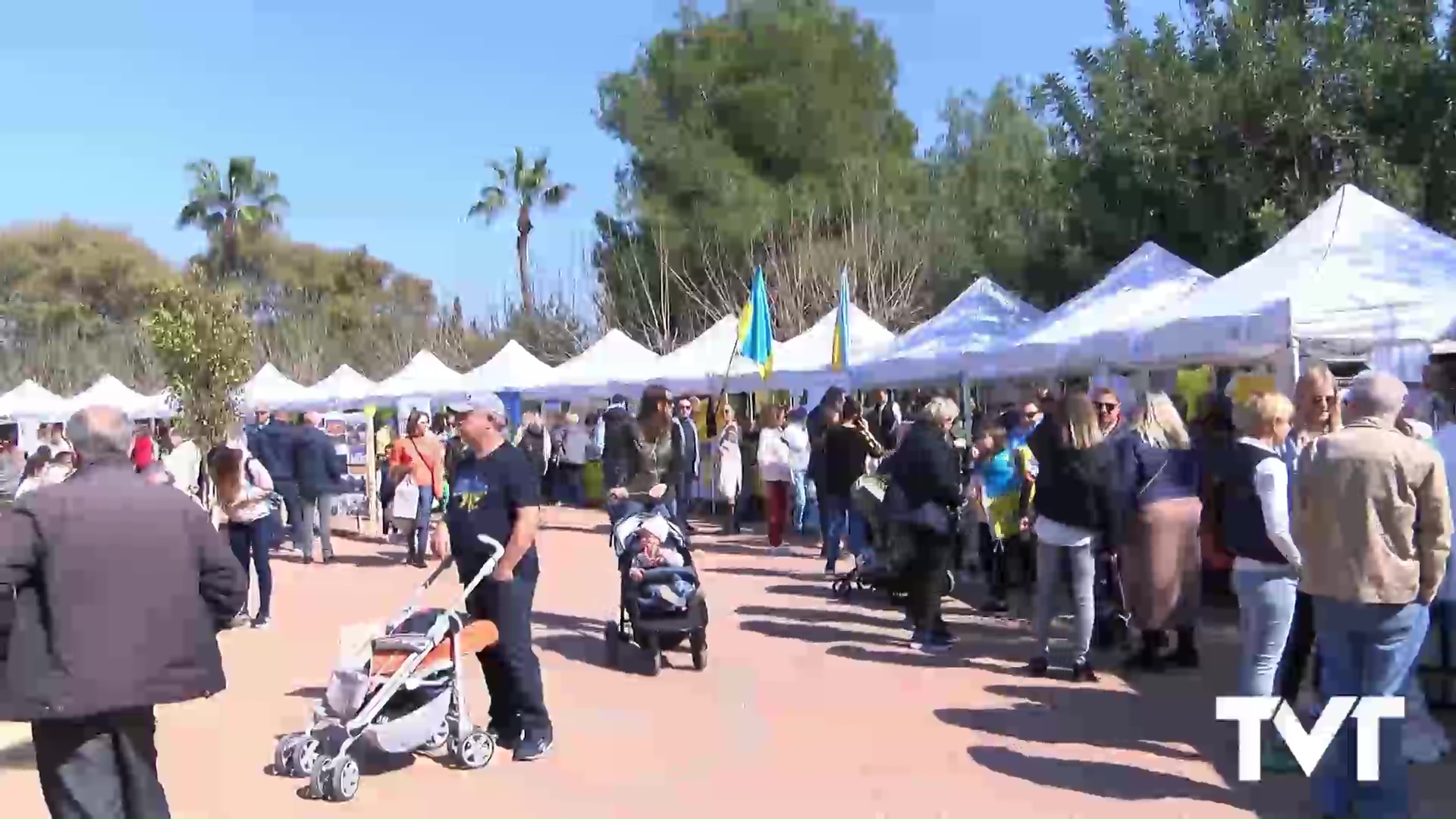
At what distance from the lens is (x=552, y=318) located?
41.4 m

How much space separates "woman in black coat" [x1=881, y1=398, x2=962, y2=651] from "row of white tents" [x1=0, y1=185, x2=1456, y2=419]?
2.11 m

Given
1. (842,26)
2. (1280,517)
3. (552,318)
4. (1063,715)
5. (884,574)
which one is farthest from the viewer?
(552,318)

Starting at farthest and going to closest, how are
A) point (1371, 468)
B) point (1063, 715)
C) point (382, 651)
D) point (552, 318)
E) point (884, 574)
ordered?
point (552, 318), point (884, 574), point (1063, 715), point (382, 651), point (1371, 468)

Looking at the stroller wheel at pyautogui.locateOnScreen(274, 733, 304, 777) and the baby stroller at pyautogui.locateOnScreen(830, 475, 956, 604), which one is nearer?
the stroller wheel at pyautogui.locateOnScreen(274, 733, 304, 777)

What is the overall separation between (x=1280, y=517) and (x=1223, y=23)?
13.5m

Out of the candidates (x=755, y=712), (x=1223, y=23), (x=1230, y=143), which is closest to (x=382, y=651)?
(x=755, y=712)

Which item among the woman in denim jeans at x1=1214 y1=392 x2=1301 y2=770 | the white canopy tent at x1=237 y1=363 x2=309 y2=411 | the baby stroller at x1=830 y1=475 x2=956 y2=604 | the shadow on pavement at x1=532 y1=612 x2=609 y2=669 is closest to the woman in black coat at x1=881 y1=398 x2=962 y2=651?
the baby stroller at x1=830 y1=475 x2=956 y2=604

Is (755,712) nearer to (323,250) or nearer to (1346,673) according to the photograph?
(1346,673)

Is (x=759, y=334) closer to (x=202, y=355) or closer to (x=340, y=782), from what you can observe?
(x=202, y=355)

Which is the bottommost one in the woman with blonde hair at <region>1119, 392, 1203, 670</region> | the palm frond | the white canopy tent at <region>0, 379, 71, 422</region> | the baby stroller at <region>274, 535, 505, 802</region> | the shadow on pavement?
the shadow on pavement

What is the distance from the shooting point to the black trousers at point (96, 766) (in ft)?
13.3

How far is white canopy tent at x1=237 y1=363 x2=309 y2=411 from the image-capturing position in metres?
27.7

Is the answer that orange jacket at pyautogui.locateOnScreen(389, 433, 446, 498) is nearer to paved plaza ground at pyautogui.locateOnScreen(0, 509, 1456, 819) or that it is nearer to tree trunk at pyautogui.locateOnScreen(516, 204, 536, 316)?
paved plaza ground at pyautogui.locateOnScreen(0, 509, 1456, 819)

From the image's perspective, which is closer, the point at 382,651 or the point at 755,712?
the point at 382,651
